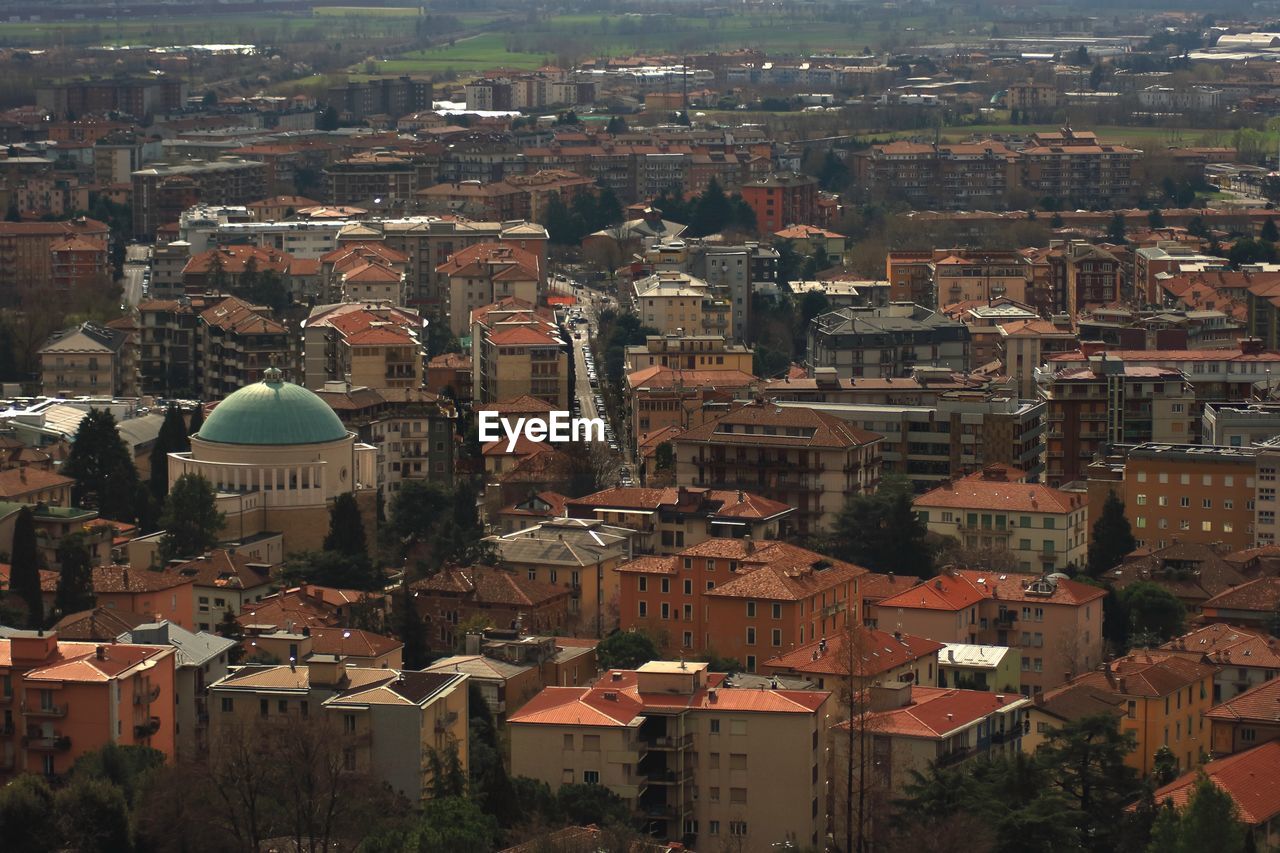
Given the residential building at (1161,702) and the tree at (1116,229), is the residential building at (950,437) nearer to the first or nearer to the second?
the residential building at (1161,702)

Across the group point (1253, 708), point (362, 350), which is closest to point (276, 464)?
point (362, 350)

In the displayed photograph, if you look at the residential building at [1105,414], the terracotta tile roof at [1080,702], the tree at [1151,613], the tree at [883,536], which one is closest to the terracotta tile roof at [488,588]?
the tree at [883,536]

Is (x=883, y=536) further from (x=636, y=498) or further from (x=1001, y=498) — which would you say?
(x=636, y=498)

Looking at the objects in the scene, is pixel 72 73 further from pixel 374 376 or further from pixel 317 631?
pixel 317 631

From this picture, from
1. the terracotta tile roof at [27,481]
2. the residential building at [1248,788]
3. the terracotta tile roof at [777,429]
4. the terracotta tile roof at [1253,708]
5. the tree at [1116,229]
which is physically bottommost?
the tree at [1116,229]

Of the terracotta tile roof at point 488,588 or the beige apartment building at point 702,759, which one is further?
the terracotta tile roof at point 488,588

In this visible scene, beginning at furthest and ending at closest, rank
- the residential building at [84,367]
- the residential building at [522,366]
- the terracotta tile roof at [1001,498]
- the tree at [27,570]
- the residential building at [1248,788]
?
the residential building at [84,367] → the residential building at [522,366] → the terracotta tile roof at [1001,498] → the tree at [27,570] → the residential building at [1248,788]
